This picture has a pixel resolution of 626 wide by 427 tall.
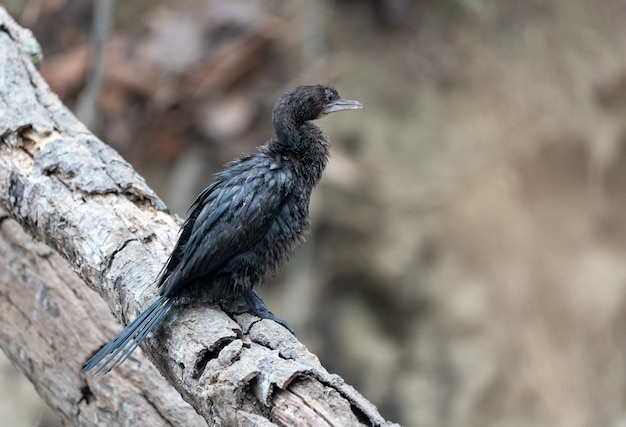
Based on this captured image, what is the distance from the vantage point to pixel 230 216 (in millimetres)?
3115

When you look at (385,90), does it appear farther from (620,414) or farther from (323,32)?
(620,414)

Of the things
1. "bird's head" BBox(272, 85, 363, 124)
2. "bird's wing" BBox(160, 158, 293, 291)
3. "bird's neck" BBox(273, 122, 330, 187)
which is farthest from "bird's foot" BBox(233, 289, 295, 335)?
"bird's head" BBox(272, 85, 363, 124)

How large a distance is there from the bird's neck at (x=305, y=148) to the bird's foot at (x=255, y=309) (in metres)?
0.54

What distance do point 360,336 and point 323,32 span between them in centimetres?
227

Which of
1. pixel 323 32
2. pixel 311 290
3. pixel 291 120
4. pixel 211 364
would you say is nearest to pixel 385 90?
pixel 323 32

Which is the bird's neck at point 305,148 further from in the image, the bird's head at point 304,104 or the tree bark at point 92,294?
the tree bark at point 92,294

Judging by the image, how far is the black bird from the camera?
292 centimetres

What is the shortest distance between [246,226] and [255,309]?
1.05ft

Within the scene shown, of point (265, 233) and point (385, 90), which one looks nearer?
point (265, 233)

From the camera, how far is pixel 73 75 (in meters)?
5.93

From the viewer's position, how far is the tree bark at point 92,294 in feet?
8.57

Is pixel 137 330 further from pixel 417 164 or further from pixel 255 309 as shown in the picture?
pixel 417 164

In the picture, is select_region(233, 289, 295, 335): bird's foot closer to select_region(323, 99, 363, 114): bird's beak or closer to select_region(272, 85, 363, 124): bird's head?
select_region(272, 85, 363, 124): bird's head

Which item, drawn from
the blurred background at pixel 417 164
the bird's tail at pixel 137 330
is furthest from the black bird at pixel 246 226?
the blurred background at pixel 417 164
